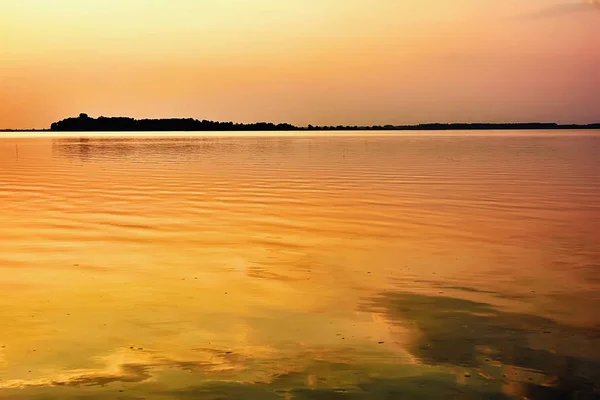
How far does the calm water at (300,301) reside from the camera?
10.4m

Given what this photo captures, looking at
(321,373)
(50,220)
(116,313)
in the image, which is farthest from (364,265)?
(50,220)

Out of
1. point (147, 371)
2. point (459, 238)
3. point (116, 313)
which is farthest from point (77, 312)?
point (459, 238)

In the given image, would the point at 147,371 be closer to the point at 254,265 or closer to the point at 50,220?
the point at 254,265

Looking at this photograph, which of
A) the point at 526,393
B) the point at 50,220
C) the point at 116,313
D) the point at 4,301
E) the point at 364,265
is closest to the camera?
the point at 526,393

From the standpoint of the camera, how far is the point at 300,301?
15.1 meters

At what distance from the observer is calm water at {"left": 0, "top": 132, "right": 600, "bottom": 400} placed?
10.4 metres

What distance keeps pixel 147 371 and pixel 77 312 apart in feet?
13.0

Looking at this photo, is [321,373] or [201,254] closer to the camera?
[321,373]

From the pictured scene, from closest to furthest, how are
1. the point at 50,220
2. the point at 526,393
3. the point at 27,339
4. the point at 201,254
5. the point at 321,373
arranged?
1. the point at 526,393
2. the point at 321,373
3. the point at 27,339
4. the point at 201,254
5. the point at 50,220

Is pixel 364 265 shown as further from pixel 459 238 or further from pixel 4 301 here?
pixel 4 301

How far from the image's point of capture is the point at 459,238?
23297 millimetres

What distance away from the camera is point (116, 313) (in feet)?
45.9

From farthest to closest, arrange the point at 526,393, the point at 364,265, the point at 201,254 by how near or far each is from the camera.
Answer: the point at 201,254 → the point at 364,265 → the point at 526,393

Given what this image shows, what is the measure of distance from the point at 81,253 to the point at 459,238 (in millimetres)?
11884
